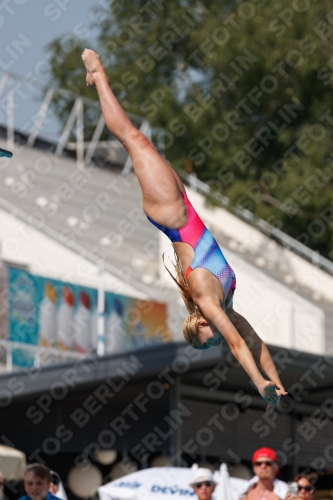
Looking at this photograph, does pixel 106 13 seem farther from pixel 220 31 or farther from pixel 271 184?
pixel 271 184

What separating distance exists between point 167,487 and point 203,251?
4.28 m

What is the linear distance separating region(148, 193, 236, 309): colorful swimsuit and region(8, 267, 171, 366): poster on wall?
828cm

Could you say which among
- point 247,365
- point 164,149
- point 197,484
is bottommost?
point 164,149

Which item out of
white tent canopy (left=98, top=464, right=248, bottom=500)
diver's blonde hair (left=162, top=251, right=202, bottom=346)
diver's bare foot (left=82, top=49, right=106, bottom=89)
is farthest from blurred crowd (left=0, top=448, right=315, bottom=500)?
diver's bare foot (left=82, top=49, right=106, bottom=89)

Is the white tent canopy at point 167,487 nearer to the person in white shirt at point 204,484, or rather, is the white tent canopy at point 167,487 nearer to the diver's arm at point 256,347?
the person in white shirt at point 204,484

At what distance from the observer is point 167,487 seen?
34.2 ft

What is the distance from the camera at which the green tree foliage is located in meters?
25.5

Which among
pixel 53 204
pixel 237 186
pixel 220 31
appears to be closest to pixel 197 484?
Answer: pixel 53 204

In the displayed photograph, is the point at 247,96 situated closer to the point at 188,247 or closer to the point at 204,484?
the point at 204,484

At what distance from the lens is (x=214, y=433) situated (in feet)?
46.0

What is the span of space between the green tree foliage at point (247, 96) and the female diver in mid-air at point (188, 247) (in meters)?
17.4

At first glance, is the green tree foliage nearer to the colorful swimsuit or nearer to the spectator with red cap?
the spectator with red cap

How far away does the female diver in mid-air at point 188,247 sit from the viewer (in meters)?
6.57

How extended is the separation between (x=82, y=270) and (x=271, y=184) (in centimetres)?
884
